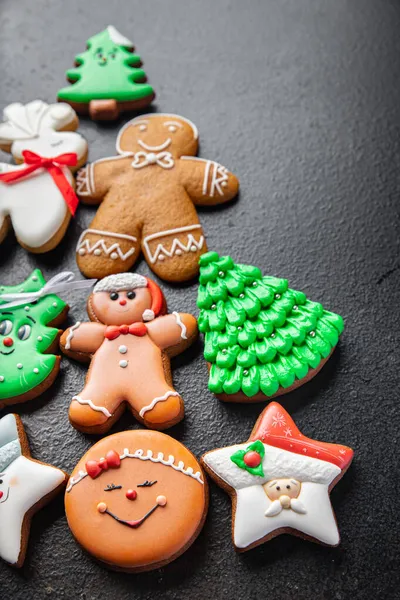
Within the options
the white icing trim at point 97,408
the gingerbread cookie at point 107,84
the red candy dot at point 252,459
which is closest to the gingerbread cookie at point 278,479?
the red candy dot at point 252,459

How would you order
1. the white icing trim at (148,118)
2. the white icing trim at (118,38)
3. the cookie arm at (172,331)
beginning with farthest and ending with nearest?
1. the white icing trim at (118,38)
2. the white icing trim at (148,118)
3. the cookie arm at (172,331)

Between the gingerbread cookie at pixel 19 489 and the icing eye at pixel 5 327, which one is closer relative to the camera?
the gingerbread cookie at pixel 19 489

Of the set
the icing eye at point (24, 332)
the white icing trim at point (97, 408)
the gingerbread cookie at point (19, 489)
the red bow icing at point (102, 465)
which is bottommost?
the gingerbread cookie at point (19, 489)

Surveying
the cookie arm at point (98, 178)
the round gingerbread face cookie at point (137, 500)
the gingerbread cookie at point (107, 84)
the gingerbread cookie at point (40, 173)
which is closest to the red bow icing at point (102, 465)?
the round gingerbread face cookie at point (137, 500)

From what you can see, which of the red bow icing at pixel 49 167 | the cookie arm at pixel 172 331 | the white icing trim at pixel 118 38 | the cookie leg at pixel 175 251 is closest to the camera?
the cookie arm at pixel 172 331

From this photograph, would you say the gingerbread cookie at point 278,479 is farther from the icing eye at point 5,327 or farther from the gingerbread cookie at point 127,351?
the icing eye at point 5,327

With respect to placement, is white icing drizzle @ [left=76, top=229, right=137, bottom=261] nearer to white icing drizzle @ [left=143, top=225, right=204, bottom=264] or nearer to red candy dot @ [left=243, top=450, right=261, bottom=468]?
white icing drizzle @ [left=143, top=225, right=204, bottom=264]

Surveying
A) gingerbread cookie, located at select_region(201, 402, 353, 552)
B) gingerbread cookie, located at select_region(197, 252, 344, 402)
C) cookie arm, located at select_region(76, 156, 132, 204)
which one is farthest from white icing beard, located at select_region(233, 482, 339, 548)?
cookie arm, located at select_region(76, 156, 132, 204)

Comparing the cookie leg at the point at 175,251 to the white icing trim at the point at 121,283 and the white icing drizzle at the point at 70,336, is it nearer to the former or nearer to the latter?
the white icing trim at the point at 121,283

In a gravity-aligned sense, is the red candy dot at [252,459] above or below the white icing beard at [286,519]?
above

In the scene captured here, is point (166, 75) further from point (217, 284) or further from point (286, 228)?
point (217, 284)
